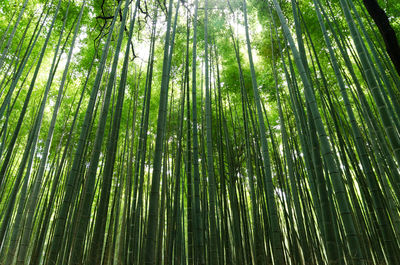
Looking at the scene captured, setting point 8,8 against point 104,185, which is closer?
point 104,185

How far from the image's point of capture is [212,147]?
3322mm

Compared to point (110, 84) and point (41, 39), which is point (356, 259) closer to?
point (110, 84)

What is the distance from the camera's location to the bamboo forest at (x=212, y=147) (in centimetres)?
149

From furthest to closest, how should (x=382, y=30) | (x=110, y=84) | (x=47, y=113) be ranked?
(x=47, y=113)
(x=382, y=30)
(x=110, y=84)

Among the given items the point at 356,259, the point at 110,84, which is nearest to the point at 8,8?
the point at 110,84

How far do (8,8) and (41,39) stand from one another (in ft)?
2.06

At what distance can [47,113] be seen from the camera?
572 cm

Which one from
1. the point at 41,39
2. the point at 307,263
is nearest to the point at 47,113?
the point at 41,39

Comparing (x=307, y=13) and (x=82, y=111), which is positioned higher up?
(x=307, y=13)

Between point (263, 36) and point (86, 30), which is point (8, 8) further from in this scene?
point (263, 36)

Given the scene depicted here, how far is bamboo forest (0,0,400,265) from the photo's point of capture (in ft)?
4.88

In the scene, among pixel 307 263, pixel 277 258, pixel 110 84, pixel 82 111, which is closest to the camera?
pixel 277 258

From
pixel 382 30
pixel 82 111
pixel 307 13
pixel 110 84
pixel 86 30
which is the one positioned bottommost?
pixel 110 84

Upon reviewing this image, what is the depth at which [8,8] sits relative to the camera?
4.39 meters
